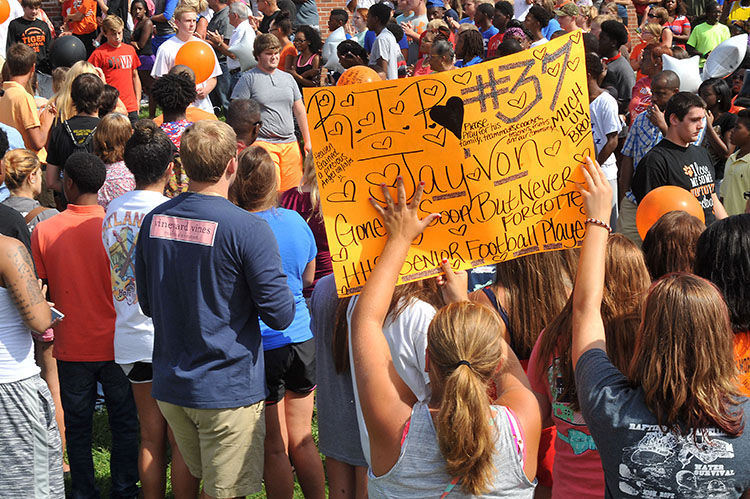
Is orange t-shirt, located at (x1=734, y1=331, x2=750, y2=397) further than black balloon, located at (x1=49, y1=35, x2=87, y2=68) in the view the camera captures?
No

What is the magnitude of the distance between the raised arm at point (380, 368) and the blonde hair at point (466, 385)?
0.39ft

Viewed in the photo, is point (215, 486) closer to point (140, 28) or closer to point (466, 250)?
point (466, 250)

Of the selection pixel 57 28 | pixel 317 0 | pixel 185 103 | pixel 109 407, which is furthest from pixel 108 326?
pixel 317 0

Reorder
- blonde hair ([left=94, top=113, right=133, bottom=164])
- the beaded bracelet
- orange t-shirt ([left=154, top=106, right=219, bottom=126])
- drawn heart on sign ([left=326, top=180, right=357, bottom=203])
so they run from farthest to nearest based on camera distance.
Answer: orange t-shirt ([left=154, top=106, right=219, bottom=126]) < blonde hair ([left=94, top=113, right=133, bottom=164]) < drawn heart on sign ([left=326, top=180, right=357, bottom=203]) < the beaded bracelet

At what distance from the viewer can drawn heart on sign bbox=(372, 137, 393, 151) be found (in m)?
2.75

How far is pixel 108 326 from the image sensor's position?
4371 mm

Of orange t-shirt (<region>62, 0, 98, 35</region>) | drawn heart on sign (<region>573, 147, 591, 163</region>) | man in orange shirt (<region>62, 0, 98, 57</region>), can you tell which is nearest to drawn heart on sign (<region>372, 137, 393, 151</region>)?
drawn heart on sign (<region>573, 147, 591, 163</region>)

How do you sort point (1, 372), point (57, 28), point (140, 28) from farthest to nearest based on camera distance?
point (57, 28), point (140, 28), point (1, 372)

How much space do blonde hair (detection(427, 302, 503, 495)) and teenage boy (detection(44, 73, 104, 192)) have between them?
4.44 meters

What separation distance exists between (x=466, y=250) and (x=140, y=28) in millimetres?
10592

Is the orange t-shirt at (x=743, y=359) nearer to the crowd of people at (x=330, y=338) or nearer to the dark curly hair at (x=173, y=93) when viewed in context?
the crowd of people at (x=330, y=338)

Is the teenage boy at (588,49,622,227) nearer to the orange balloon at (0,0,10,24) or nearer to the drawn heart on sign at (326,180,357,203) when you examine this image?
the drawn heart on sign at (326,180,357,203)

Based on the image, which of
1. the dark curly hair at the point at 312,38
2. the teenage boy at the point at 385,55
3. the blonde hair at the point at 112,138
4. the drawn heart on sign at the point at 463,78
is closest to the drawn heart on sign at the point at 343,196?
the drawn heart on sign at the point at 463,78

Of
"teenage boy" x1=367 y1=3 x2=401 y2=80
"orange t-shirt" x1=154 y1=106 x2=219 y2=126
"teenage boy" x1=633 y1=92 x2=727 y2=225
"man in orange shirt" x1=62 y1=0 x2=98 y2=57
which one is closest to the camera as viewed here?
"teenage boy" x1=633 y1=92 x2=727 y2=225
